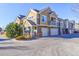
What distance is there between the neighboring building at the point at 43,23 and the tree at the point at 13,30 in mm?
68

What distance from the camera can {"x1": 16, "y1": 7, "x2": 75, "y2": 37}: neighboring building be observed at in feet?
9.02

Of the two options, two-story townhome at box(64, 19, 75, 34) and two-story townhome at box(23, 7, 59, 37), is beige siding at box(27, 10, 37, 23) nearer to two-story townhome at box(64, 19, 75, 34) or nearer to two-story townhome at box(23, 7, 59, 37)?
two-story townhome at box(23, 7, 59, 37)

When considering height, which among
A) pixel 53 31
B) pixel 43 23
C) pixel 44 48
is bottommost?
pixel 44 48

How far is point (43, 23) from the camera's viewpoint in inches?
109

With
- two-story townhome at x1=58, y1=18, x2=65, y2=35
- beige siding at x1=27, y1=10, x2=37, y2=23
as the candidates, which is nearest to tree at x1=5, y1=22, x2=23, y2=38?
beige siding at x1=27, y1=10, x2=37, y2=23

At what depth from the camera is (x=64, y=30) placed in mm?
2760

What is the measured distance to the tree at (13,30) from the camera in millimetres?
2741

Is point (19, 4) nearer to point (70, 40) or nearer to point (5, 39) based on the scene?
point (5, 39)

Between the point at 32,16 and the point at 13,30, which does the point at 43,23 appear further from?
the point at 13,30

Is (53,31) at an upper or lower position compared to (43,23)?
lower

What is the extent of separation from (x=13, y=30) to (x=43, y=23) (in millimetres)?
420

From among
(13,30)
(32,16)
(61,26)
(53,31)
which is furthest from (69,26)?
(13,30)

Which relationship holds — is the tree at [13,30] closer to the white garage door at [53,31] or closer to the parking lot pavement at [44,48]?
the parking lot pavement at [44,48]

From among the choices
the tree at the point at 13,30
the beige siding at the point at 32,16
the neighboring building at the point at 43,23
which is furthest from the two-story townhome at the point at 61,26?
the tree at the point at 13,30
